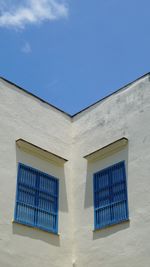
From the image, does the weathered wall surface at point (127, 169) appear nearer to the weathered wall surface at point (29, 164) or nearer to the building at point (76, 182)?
the building at point (76, 182)

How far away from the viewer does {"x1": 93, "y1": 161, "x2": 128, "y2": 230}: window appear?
10.9 m

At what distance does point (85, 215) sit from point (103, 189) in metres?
0.81

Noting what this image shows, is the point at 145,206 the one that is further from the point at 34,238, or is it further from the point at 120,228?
the point at 34,238

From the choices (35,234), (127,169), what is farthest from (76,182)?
(35,234)

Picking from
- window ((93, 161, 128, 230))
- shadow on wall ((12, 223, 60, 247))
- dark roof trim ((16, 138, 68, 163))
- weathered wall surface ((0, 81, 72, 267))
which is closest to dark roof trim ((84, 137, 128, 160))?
window ((93, 161, 128, 230))

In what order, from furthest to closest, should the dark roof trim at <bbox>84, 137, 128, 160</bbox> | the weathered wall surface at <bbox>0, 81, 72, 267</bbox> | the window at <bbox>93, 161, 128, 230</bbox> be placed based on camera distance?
the dark roof trim at <bbox>84, 137, 128, 160</bbox>
the window at <bbox>93, 161, 128, 230</bbox>
the weathered wall surface at <bbox>0, 81, 72, 267</bbox>

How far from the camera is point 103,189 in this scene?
38.1 ft

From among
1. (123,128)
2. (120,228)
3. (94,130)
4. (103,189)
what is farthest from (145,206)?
(94,130)

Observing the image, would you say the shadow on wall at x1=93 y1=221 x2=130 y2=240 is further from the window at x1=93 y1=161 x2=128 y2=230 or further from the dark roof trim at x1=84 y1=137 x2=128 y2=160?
the dark roof trim at x1=84 y1=137 x2=128 y2=160

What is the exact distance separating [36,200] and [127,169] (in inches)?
93.6

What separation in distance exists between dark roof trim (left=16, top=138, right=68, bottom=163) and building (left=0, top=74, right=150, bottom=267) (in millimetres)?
26

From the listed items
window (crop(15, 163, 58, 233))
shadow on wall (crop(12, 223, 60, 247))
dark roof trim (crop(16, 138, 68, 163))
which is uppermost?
dark roof trim (crop(16, 138, 68, 163))

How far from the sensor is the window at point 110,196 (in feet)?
35.9

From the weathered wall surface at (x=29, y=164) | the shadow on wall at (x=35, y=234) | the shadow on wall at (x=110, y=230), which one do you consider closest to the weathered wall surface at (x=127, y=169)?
the shadow on wall at (x=110, y=230)
